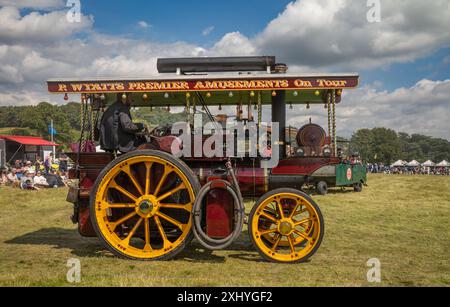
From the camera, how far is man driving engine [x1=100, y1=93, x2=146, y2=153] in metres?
5.36

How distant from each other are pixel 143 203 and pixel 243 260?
1549 mm

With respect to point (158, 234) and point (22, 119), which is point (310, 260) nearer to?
point (158, 234)

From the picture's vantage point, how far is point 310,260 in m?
5.11

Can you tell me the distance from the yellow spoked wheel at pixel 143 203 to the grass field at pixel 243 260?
0.24 metres

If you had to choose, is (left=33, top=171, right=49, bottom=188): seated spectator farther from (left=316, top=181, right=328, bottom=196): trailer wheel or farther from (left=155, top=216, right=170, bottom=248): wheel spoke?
(left=155, top=216, right=170, bottom=248): wheel spoke

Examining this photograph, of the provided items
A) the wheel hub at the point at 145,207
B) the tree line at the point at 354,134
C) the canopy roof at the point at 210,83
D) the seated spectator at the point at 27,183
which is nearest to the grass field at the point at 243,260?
the wheel hub at the point at 145,207

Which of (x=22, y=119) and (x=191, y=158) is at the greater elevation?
(x=22, y=119)

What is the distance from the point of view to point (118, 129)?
5.41 metres

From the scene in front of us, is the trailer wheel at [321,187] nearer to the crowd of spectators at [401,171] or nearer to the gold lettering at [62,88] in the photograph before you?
the gold lettering at [62,88]

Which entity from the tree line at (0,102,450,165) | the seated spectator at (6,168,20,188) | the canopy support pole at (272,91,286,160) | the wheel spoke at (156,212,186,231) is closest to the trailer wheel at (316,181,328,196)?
the tree line at (0,102,450,165)

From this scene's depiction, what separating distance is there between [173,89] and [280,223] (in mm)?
2305

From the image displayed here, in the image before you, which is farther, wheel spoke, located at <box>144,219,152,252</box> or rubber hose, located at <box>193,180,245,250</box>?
wheel spoke, located at <box>144,219,152,252</box>

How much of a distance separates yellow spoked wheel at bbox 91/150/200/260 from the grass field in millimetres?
240
